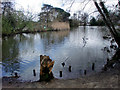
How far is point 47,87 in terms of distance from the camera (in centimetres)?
386

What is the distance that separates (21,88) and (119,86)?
3.53 metres

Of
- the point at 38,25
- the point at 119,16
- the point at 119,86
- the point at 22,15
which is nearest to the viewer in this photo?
the point at 119,86

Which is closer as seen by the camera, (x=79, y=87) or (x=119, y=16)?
(x=79, y=87)

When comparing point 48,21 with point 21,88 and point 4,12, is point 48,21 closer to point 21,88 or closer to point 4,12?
point 4,12

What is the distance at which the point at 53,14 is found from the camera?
46344 millimetres

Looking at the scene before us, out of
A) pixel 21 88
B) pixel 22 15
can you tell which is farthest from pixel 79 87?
pixel 22 15

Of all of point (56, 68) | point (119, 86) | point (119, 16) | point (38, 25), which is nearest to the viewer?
point (119, 86)

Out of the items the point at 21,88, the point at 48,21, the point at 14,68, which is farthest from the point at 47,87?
the point at 48,21

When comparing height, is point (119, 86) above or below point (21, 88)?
above

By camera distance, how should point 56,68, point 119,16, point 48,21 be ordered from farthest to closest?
point 48,21
point 119,16
point 56,68

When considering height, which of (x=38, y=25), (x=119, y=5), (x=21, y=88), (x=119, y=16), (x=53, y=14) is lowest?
(x=21, y=88)

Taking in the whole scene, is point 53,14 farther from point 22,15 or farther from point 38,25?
point 22,15

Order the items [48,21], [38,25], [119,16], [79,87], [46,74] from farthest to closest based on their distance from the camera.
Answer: [48,21] → [38,25] → [119,16] → [46,74] → [79,87]

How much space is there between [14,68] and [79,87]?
4654 millimetres
